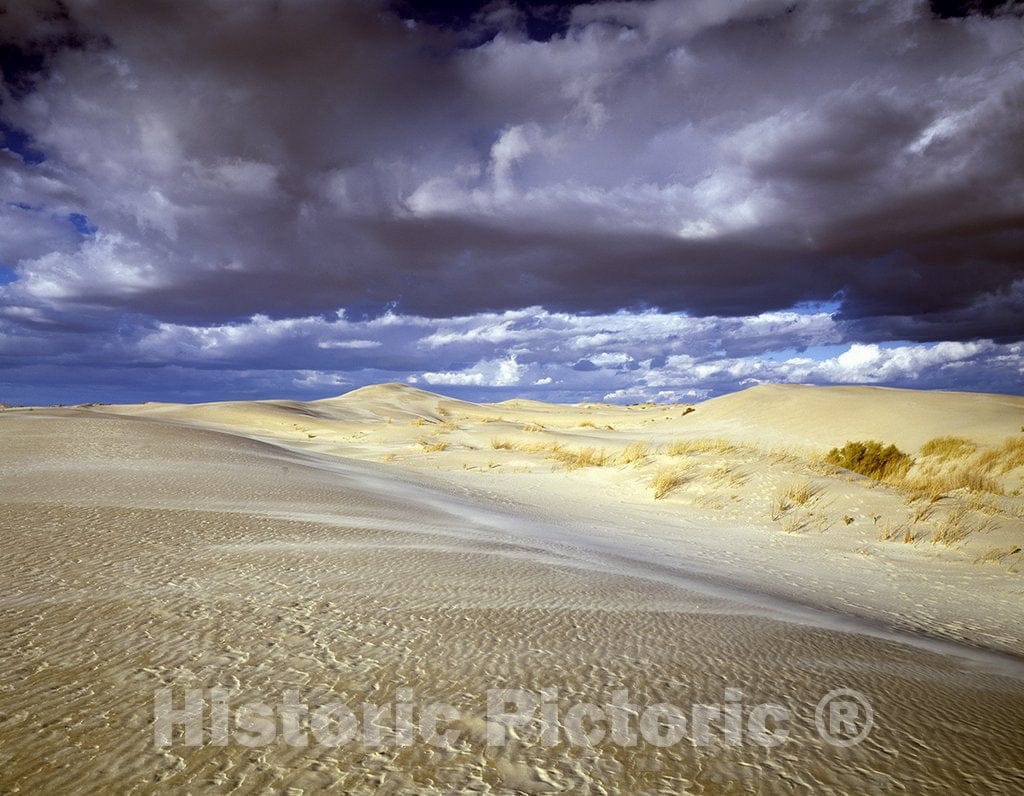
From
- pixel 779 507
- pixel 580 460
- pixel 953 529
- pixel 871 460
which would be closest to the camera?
pixel 953 529

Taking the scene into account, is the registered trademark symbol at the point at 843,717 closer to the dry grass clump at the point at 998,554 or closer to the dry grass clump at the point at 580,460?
the dry grass clump at the point at 998,554

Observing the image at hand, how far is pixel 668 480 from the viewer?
13508 millimetres

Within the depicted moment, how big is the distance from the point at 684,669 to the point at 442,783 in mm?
1422

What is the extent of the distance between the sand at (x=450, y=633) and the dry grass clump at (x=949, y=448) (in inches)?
582

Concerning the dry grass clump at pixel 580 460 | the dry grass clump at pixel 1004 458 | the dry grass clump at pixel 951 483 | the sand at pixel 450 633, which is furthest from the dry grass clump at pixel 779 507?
the dry grass clump at pixel 1004 458

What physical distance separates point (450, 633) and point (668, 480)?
11.2 meters

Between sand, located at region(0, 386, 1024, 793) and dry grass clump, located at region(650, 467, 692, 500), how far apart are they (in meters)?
3.87

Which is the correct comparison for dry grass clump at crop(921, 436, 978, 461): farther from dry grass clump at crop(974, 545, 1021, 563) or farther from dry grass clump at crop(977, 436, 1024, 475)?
dry grass clump at crop(974, 545, 1021, 563)

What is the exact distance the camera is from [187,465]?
9.25 m

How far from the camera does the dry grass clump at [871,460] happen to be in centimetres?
1825

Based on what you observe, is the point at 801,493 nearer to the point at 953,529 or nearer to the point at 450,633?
the point at 953,529

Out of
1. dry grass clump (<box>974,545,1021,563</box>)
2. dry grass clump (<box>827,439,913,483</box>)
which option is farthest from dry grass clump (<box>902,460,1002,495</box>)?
dry grass clump (<box>974,545,1021,563</box>)

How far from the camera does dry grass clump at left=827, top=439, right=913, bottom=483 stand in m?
18.2

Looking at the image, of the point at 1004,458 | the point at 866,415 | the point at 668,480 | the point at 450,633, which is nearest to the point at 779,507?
the point at 668,480
